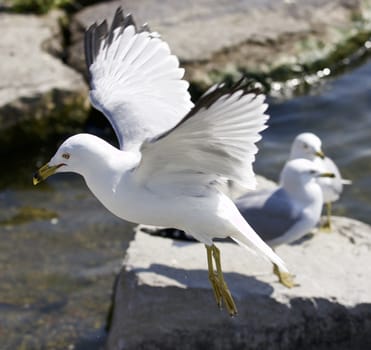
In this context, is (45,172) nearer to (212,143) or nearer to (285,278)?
(212,143)

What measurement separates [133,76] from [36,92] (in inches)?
124

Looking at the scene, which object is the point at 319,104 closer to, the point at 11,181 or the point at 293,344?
the point at 11,181

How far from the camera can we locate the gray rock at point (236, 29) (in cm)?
918

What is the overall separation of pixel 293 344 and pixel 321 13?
549 centimetres

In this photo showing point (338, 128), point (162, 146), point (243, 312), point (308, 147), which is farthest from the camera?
point (338, 128)

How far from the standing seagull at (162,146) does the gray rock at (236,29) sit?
142 inches

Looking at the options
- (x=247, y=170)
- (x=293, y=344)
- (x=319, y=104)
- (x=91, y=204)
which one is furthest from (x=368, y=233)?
(x=319, y=104)

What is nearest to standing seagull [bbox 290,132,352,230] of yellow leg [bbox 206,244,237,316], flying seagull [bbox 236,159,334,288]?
flying seagull [bbox 236,159,334,288]

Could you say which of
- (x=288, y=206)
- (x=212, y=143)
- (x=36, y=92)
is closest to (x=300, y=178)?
(x=288, y=206)

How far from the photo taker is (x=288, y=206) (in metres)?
5.88

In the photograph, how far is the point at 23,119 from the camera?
8.33 metres

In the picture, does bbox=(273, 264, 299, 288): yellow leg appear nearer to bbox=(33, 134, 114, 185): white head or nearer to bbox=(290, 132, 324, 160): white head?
bbox=(33, 134, 114, 185): white head

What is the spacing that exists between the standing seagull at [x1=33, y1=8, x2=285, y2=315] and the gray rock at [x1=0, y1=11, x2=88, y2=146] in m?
2.99

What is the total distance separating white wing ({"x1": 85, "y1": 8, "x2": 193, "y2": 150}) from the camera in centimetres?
509
